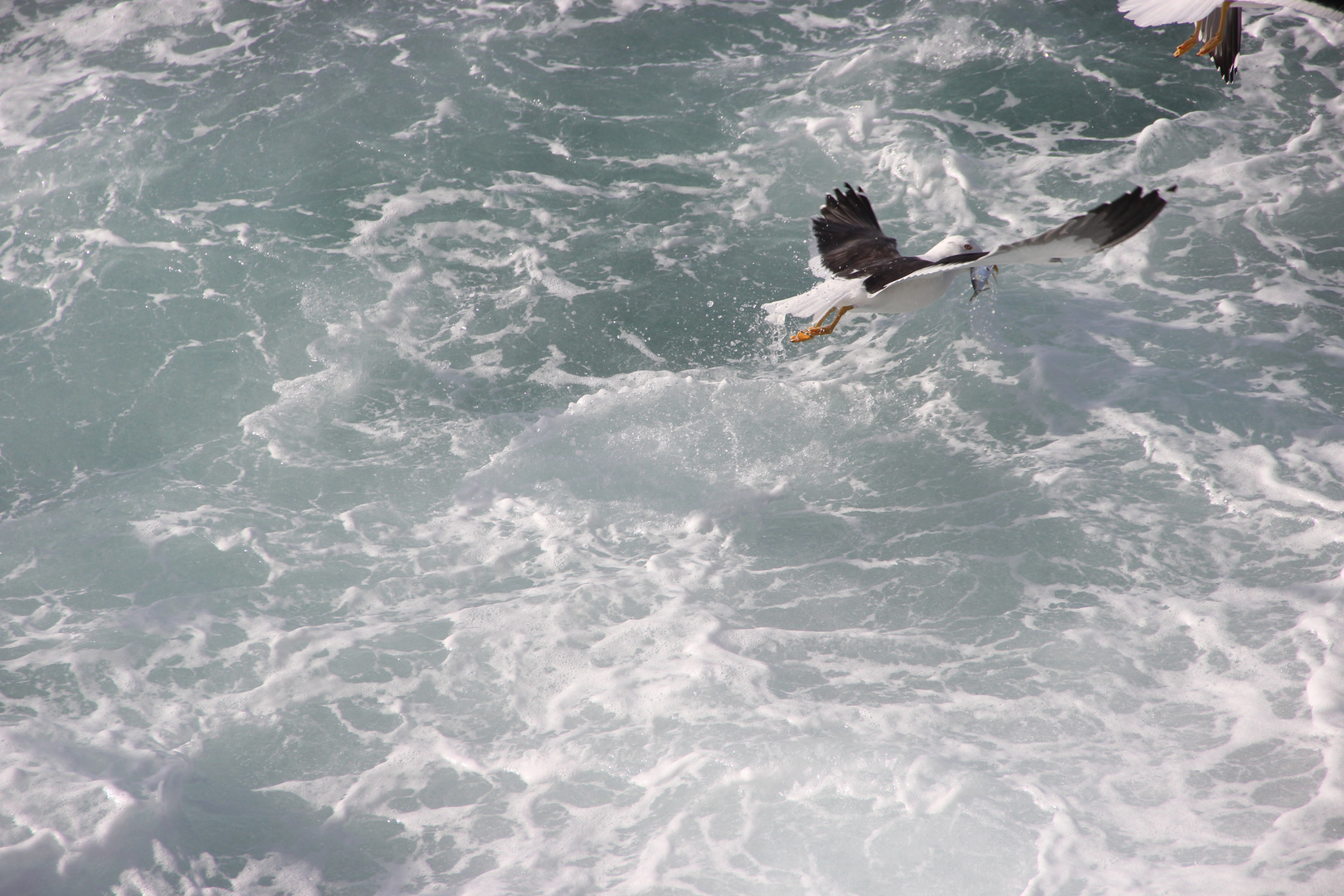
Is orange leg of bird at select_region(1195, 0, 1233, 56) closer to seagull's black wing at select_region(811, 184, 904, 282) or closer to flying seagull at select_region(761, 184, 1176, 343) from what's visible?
flying seagull at select_region(761, 184, 1176, 343)

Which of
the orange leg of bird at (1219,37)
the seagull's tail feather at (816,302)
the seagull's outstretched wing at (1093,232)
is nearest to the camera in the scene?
the seagull's outstretched wing at (1093,232)

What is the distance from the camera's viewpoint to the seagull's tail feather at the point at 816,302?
7625mm

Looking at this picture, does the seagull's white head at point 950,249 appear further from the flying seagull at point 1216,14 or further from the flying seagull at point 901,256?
the flying seagull at point 1216,14

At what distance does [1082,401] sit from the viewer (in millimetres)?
10828

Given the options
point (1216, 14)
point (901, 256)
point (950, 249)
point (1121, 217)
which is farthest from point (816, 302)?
point (1216, 14)

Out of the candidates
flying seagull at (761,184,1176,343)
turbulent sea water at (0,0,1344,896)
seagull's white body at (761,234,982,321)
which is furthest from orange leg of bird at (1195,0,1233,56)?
seagull's white body at (761,234,982,321)

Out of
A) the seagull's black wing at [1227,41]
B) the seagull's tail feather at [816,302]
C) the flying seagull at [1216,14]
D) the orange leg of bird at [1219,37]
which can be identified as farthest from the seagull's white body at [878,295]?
the seagull's black wing at [1227,41]

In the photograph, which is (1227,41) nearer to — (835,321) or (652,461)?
(835,321)

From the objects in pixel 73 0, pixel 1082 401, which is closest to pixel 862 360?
pixel 1082 401

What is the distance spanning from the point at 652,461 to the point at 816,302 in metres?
3.82

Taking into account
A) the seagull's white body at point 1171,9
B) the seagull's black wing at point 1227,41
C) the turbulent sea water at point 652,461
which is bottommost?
the turbulent sea water at point 652,461

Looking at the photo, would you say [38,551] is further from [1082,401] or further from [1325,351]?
[1325,351]

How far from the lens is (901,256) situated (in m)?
8.33

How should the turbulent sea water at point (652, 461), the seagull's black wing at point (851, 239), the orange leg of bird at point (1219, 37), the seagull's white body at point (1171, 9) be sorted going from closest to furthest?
the turbulent sea water at point (652, 461)
the seagull's white body at point (1171, 9)
the seagull's black wing at point (851, 239)
the orange leg of bird at point (1219, 37)
